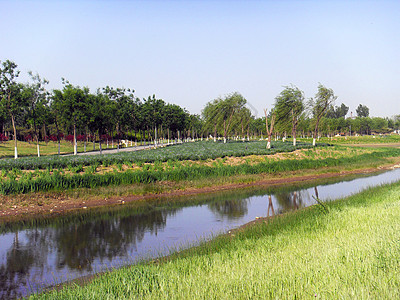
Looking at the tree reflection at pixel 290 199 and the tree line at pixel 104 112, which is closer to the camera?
the tree reflection at pixel 290 199

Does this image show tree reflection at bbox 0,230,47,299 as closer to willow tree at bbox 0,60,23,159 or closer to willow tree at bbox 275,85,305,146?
willow tree at bbox 0,60,23,159

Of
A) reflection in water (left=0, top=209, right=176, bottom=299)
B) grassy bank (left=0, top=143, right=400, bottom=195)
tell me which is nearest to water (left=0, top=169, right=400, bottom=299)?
reflection in water (left=0, top=209, right=176, bottom=299)

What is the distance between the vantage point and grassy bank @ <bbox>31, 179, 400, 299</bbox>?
5.94 metres

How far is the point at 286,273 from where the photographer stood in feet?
22.2

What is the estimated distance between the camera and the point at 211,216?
63.8ft

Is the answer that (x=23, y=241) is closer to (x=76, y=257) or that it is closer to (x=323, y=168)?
(x=76, y=257)

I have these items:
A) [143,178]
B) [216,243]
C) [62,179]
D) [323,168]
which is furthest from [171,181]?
[323,168]

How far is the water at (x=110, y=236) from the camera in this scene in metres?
11.4

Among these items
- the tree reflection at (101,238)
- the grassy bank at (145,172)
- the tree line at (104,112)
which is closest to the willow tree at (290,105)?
the tree line at (104,112)

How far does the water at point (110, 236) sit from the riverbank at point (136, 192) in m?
1.88

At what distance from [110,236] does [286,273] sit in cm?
1048

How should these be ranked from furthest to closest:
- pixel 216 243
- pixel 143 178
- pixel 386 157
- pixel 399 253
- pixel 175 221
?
pixel 386 157 → pixel 143 178 → pixel 175 221 → pixel 216 243 → pixel 399 253

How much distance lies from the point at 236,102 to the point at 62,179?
215ft

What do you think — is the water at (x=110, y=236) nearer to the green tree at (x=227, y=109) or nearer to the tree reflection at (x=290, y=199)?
the tree reflection at (x=290, y=199)
